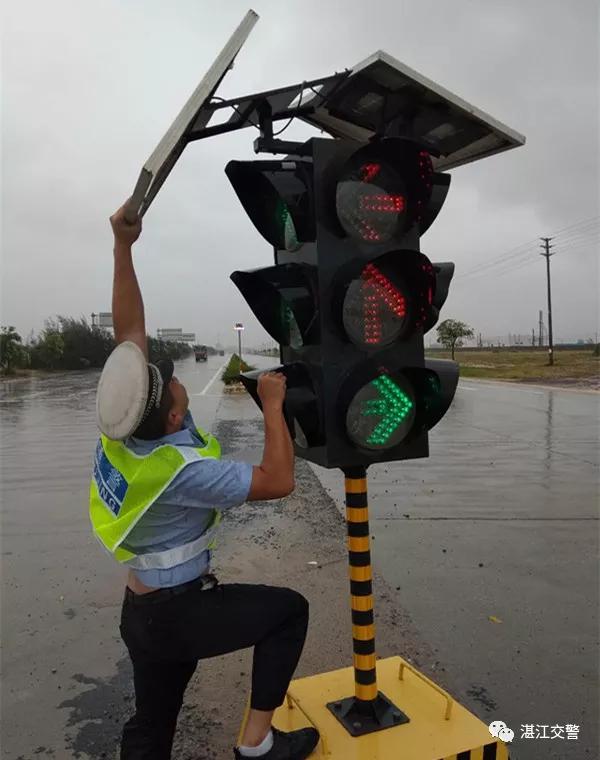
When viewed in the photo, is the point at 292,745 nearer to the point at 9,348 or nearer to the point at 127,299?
the point at 127,299

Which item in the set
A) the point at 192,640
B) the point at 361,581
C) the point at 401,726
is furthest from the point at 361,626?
the point at 192,640

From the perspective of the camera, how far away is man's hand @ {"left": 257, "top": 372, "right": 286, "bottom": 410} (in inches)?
89.3

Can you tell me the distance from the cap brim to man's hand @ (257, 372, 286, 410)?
42cm

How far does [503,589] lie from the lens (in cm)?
490

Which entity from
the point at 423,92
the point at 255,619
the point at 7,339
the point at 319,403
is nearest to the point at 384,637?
the point at 255,619

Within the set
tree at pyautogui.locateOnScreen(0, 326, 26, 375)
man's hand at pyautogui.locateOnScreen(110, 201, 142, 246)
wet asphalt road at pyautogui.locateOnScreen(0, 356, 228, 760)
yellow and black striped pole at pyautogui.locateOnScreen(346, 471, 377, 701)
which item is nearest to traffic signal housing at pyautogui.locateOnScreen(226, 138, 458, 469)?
yellow and black striped pole at pyautogui.locateOnScreen(346, 471, 377, 701)

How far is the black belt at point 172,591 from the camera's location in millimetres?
2264

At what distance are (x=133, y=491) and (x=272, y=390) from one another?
0.60 metres

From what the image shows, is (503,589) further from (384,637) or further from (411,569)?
(384,637)

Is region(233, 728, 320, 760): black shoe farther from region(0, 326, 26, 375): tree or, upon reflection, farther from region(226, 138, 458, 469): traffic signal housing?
region(0, 326, 26, 375): tree

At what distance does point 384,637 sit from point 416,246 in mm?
2759

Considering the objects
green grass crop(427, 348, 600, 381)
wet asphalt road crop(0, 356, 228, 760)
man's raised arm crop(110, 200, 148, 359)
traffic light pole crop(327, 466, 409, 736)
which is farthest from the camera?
green grass crop(427, 348, 600, 381)

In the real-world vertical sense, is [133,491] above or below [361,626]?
above

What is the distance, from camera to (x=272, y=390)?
228 centimetres
